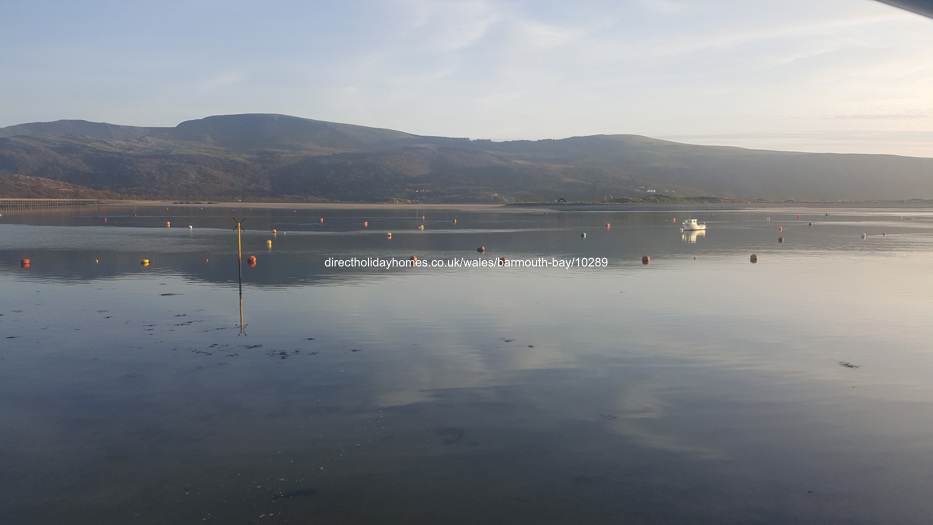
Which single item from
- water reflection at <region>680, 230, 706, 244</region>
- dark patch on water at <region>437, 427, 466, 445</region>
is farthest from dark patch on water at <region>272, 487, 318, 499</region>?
water reflection at <region>680, 230, 706, 244</region>

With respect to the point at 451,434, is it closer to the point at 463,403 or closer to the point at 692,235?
the point at 463,403

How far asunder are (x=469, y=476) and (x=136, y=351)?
1084cm

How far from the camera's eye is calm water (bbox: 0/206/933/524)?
31.3 feet

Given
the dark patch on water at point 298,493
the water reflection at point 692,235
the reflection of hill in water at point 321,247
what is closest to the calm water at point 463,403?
the dark patch on water at point 298,493

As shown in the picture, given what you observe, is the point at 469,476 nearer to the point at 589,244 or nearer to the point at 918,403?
the point at 918,403

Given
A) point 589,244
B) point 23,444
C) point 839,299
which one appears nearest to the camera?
point 23,444

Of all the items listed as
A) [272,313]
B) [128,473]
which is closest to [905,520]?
[128,473]

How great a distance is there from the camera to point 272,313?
22781 mm

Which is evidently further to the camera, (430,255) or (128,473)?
(430,255)

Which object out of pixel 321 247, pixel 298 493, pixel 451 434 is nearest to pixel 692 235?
pixel 321 247

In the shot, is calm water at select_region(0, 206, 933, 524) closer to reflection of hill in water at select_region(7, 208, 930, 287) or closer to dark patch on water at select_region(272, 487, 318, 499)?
dark patch on water at select_region(272, 487, 318, 499)

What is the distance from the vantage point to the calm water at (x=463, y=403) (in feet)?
31.3

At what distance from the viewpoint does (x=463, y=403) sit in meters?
13.5

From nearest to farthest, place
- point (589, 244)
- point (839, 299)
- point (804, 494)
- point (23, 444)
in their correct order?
point (804, 494)
point (23, 444)
point (839, 299)
point (589, 244)
